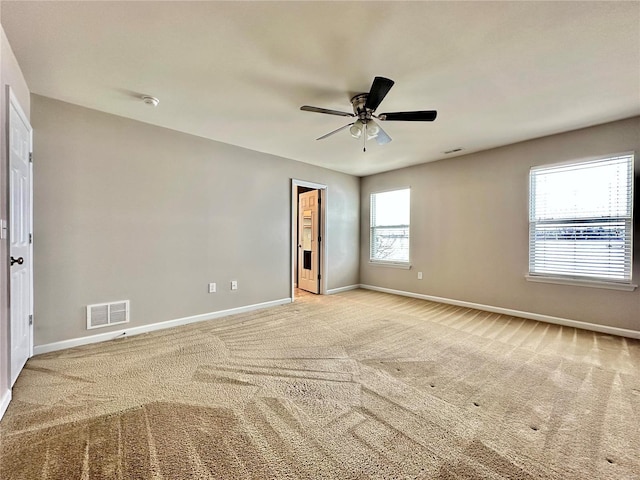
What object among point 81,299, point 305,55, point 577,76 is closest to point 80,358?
point 81,299

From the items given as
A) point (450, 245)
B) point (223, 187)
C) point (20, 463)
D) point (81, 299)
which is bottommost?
point (20, 463)

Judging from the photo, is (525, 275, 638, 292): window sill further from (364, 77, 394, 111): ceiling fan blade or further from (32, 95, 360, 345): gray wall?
(32, 95, 360, 345): gray wall

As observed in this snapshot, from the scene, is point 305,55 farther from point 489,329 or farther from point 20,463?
point 489,329

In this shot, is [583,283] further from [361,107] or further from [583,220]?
[361,107]

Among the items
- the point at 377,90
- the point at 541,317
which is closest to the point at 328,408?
the point at 377,90

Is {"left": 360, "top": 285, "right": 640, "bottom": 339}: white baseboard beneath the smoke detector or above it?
beneath

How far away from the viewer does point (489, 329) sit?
3.55 metres

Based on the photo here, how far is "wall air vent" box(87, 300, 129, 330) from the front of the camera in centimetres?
301

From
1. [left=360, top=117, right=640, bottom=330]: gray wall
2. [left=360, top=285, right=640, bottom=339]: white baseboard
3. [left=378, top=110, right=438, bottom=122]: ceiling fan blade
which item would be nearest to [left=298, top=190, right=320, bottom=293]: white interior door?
[left=360, top=117, right=640, bottom=330]: gray wall

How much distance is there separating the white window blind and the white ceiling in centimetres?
65

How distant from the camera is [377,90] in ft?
7.14

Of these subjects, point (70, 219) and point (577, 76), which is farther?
point (70, 219)

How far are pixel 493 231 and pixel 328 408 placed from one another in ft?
12.6

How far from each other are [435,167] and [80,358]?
5.56m
